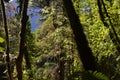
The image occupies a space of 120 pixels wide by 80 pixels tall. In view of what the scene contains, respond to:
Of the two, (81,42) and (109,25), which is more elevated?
(81,42)

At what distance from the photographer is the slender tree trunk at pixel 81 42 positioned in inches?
285

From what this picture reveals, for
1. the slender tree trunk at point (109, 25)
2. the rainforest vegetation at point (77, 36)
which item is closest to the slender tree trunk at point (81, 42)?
the rainforest vegetation at point (77, 36)

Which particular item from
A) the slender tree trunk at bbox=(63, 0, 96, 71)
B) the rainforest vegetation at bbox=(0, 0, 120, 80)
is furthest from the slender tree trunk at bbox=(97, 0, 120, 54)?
the slender tree trunk at bbox=(63, 0, 96, 71)

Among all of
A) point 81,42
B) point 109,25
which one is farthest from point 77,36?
point 109,25

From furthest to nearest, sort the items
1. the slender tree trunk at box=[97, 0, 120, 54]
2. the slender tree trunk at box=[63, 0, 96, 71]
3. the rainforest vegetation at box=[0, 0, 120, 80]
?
the slender tree trunk at box=[97, 0, 120, 54] < the rainforest vegetation at box=[0, 0, 120, 80] < the slender tree trunk at box=[63, 0, 96, 71]

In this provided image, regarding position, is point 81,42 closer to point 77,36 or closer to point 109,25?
point 77,36

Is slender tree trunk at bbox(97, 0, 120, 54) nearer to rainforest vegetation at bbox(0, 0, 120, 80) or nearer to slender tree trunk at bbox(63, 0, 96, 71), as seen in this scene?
rainforest vegetation at bbox(0, 0, 120, 80)

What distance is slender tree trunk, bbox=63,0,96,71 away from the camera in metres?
7.24

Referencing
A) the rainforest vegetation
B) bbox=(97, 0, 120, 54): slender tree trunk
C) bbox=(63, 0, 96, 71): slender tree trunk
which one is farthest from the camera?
bbox=(97, 0, 120, 54): slender tree trunk

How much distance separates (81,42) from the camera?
7.48 m

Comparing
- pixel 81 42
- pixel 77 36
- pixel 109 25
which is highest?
pixel 77 36

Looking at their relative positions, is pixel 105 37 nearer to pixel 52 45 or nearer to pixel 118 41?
pixel 118 41

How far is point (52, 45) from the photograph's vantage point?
25938mm

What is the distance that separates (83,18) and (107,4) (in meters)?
1.55
